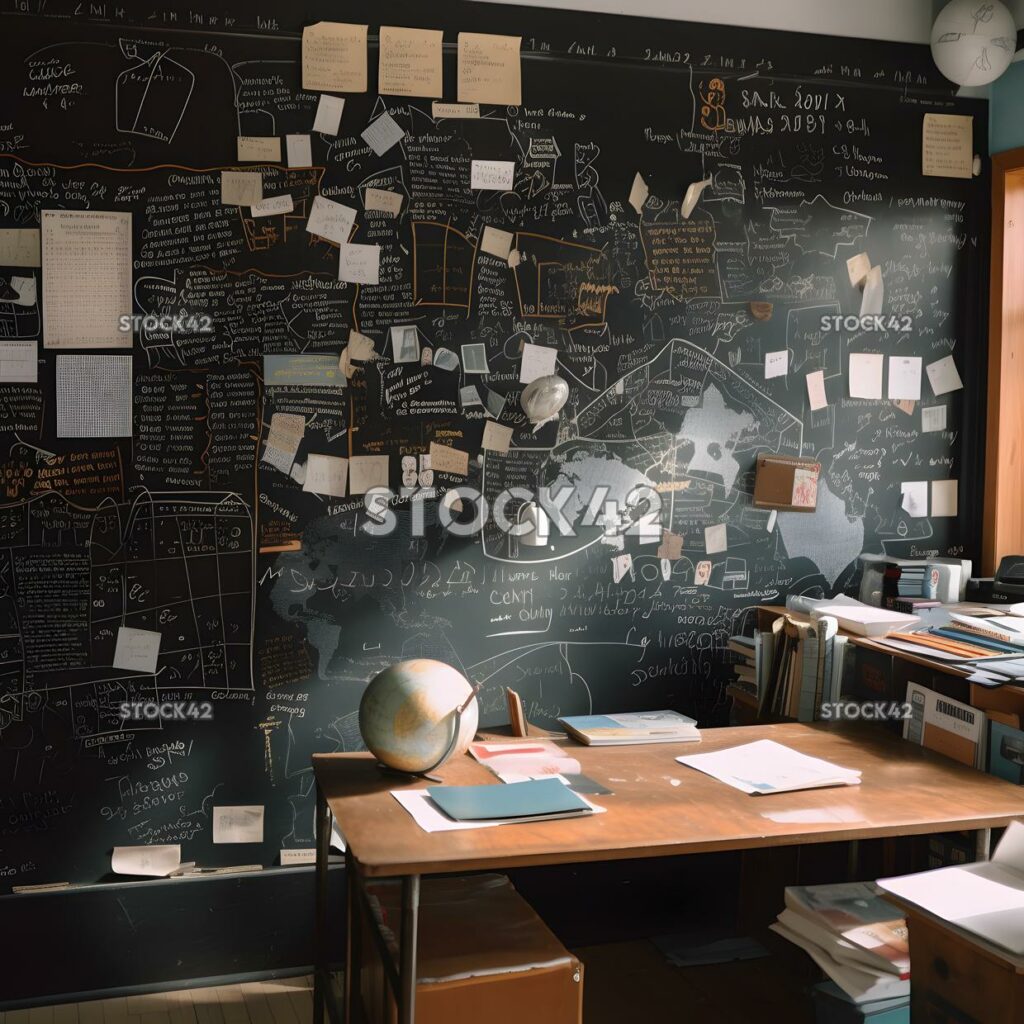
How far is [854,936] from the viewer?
265 cm

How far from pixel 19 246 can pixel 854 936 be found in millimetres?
2970

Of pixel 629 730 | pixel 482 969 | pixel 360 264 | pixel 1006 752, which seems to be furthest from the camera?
pixel 360 264

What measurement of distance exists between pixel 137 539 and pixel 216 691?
1.75ft

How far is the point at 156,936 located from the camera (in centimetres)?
343

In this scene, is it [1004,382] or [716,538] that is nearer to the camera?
[716,538]

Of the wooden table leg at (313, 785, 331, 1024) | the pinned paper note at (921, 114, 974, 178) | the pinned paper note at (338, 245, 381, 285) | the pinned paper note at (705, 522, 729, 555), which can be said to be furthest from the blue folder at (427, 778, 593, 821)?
the pinned paper note at (921, 114, 974, 178)

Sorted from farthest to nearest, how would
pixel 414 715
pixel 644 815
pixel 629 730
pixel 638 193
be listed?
pixel 638 193 → pixel 629 730 → pixel 414 715 → pixel 644 815

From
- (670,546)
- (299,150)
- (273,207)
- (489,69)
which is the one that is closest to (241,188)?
(273,207)

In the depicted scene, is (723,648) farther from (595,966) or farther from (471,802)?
(471,802)

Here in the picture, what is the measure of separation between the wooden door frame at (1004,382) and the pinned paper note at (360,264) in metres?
2.23

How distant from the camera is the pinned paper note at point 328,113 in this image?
11.4 feet

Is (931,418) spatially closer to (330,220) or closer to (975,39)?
(975,39)

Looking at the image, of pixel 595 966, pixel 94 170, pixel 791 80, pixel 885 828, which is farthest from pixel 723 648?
pixel 94 170

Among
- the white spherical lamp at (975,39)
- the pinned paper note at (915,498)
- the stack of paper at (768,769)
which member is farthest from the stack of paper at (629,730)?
the white spherical lamp at (975,39)
